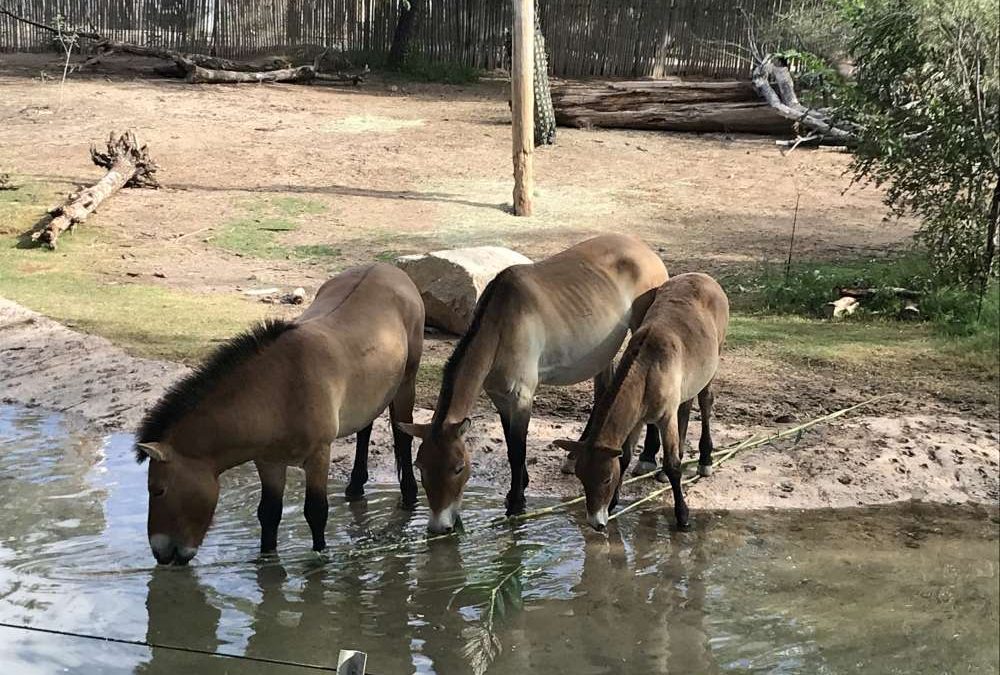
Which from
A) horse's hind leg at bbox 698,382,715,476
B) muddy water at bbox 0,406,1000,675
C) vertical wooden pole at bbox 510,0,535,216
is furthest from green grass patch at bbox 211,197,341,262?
horse's hind leg at bbox 698,382,715,476

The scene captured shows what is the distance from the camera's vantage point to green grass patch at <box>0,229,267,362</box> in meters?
8.62

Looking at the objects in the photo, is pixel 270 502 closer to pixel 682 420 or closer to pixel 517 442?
pixel 517 442

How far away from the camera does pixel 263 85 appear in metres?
22.3

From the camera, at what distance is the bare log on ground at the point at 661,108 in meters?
19.2

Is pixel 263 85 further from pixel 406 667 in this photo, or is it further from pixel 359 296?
pixel 406 667

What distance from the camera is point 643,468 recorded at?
6520mm

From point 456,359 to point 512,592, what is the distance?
1.17 meters

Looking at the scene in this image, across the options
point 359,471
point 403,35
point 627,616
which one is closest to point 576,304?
point 359,471

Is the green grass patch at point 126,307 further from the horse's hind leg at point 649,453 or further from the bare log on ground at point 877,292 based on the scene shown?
the bare log on ground at point 877,292

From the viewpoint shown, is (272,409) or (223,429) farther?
(272,409)

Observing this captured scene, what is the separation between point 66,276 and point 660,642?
8.38 metres

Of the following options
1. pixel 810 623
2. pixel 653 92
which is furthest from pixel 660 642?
pixel 653 92

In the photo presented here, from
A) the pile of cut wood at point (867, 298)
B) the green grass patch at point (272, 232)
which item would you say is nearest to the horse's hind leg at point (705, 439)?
the pile of cut wood at point (867, 298)

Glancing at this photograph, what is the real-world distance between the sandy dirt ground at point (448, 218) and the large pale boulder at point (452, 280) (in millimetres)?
257
